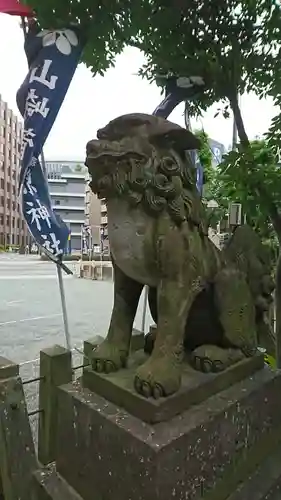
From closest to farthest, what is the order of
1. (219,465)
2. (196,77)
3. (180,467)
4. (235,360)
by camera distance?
(180,467) → (219,465) → (235,360) → (196,77)

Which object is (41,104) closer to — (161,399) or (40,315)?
(161,399)

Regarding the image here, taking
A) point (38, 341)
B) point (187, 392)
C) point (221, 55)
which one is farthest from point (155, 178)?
point (38, 341)

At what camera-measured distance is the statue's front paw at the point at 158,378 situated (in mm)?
756

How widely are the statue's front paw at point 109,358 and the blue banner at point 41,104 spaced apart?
83cm

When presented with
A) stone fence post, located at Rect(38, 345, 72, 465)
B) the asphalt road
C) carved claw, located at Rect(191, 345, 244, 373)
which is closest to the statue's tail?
carved claw, located at Rect(191, 345, 244, 373)

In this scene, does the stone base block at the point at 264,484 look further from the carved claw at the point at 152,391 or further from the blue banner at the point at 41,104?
the blue banner at the point at 41,104

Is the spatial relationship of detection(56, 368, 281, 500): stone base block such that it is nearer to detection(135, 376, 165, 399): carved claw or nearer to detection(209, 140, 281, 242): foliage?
detection(135, 376, 165, 399): carved claw

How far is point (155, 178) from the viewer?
0.80m

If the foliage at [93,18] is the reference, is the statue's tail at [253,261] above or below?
below

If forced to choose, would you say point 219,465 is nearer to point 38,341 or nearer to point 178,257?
point 178,257

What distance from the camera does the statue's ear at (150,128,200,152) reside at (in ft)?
2.68

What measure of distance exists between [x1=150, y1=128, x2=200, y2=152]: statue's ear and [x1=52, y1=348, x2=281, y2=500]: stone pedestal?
561mm

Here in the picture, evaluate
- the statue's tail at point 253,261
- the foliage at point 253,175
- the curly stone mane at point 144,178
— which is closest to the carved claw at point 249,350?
the statue's tail at point 253,261

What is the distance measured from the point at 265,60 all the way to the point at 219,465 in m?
1.67
